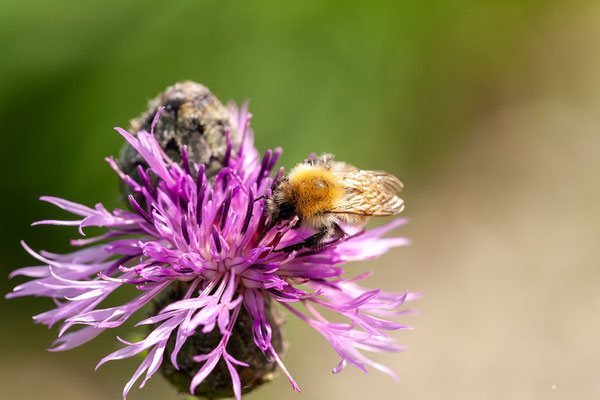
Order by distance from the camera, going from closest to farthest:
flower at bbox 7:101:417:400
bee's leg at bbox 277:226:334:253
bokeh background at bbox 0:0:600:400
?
flower at bbox 7:101:417:400 → bee's leg at bbox 277:226:334:253 → bokeh background at bbox 0:0:600:400

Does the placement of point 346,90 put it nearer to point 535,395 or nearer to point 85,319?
point 535,395

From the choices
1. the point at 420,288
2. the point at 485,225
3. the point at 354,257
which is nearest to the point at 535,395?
the point at 420,288

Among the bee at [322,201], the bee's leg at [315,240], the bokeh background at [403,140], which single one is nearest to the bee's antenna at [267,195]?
the bee at [322,201]

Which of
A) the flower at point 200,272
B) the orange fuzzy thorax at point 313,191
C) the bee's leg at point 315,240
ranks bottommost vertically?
the flower at point 200,272

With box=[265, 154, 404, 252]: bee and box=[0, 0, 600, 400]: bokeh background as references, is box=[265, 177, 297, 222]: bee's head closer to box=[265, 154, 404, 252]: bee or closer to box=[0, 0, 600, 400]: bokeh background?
box=[265, 154, 404, 252]: bee

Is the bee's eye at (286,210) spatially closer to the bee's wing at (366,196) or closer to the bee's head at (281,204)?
the bee's head at (281,204)

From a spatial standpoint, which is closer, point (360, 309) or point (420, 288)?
point (360, 309)

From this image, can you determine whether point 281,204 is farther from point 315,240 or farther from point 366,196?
point 366,196

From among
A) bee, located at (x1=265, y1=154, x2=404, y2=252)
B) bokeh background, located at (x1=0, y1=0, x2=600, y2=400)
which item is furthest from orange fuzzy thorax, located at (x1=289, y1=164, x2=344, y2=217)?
bokeh background, located at (x1=0, y1=0, x2=600, y2=400)
